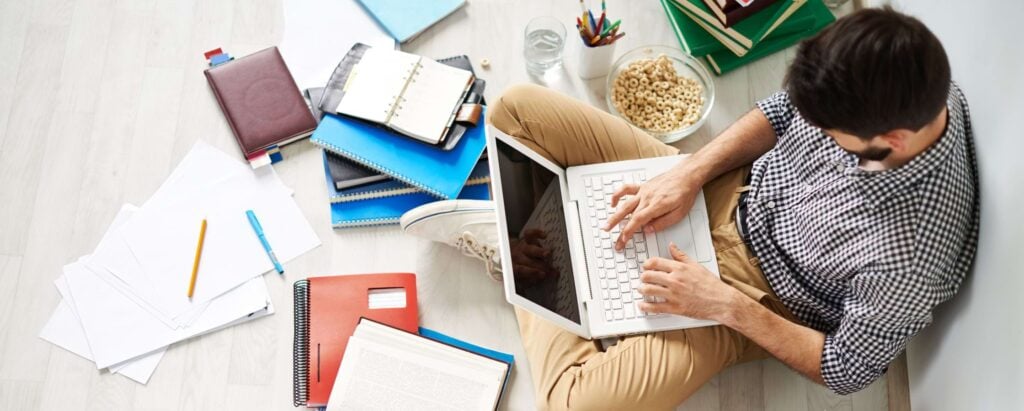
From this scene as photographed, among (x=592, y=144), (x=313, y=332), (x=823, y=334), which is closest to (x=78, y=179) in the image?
(x=313, y=332)

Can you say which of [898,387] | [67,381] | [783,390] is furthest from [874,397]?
[67,381]

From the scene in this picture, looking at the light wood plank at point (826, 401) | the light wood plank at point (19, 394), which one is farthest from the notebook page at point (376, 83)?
the light wood plank at point (826, 401)

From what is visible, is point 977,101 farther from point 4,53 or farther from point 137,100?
point 4,53

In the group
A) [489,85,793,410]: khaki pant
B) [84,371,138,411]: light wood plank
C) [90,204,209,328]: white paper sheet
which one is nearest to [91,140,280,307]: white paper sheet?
[90,204,209,328]: white paper sheet

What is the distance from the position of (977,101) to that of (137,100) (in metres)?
1.83

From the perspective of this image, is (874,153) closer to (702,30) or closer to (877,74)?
(877,74)

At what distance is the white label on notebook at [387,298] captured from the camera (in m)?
1.74

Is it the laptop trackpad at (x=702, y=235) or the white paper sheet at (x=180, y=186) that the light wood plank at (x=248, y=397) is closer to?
the white paper sheet at (x=180, y=186)

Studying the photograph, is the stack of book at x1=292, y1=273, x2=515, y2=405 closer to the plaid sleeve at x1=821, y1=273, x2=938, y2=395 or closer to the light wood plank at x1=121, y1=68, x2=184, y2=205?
the light wood plank at x1=121, y1=68, x2=184, y2=205

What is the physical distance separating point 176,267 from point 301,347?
37 centimetres

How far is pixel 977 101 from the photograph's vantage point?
1278 mm

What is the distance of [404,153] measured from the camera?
5.91 ft

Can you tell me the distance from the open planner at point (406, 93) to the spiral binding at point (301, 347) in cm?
42

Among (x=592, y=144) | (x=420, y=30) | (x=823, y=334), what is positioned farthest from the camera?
(x=420, y=30)
